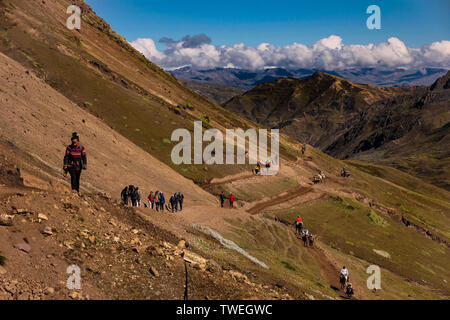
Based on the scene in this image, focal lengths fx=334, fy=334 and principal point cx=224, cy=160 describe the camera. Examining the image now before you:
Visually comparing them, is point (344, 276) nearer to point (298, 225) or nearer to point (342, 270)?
point (342, 270)

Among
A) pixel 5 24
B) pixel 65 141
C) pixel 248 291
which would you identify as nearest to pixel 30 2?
pixel 5 24

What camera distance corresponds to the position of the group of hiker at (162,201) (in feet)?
105

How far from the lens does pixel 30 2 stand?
66.8 m

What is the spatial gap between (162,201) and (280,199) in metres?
26.3

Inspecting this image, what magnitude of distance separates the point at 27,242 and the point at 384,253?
42.8m

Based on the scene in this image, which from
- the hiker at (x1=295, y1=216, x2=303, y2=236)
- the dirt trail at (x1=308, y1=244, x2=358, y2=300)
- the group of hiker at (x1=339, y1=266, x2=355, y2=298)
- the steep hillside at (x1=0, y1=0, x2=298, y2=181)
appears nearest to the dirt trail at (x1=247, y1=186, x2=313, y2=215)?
the hiker at (x1=295, y1=216, x2=303, y2=236)

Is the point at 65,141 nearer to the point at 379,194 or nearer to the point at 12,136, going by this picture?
the point at 12,136

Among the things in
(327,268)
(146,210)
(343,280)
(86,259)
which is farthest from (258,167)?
(86,259)

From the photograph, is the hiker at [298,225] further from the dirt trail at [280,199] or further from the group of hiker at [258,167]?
the group of hiker at [258,167]

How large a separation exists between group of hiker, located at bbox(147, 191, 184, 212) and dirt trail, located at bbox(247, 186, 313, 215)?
554 inches

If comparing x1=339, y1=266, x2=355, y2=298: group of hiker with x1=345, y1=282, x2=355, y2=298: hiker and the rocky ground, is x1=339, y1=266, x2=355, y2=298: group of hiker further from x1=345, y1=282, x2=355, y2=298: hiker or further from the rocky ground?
the rocky ground

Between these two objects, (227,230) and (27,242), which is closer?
(27,242)

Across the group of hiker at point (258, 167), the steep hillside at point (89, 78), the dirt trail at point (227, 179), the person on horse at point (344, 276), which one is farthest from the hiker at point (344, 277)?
the group of hiker at point (258, 167)

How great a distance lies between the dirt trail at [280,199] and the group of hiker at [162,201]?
46.2ft
